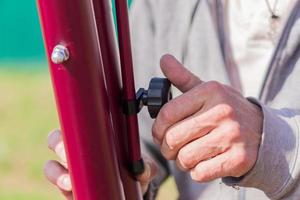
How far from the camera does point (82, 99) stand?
0.93 meters

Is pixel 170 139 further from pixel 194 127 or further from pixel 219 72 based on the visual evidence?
pixel 219 72

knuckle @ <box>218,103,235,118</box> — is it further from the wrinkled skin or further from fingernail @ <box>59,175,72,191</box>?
fingernail @ <box>59,175,72,191</box>

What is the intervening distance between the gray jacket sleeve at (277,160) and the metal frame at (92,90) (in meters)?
0.16

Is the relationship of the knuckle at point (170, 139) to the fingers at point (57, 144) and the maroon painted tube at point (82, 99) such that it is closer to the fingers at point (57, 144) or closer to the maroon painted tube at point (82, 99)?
the maroon painted tube at point (82, 99)

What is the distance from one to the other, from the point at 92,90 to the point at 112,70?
61 millimetres

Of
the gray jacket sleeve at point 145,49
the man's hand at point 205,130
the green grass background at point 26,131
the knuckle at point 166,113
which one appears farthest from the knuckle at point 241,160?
the green grass background at point 26,131

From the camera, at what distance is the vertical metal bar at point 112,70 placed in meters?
0.96

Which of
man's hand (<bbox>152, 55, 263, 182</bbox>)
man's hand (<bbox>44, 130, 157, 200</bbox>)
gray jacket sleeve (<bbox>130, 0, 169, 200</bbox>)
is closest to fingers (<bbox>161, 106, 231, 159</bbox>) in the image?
man's hand (<bbox>152, 55, 263, 182</bbox>)

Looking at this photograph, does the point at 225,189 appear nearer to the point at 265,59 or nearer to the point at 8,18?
the point at 265,59

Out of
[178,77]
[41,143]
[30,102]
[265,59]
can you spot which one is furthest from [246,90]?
[30,102]

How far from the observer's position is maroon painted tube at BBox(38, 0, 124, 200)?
0.90m

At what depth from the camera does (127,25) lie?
974 mm

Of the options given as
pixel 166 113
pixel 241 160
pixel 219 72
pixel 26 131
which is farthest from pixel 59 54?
pixel 26 131

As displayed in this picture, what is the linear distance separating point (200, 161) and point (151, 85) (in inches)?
4.7
